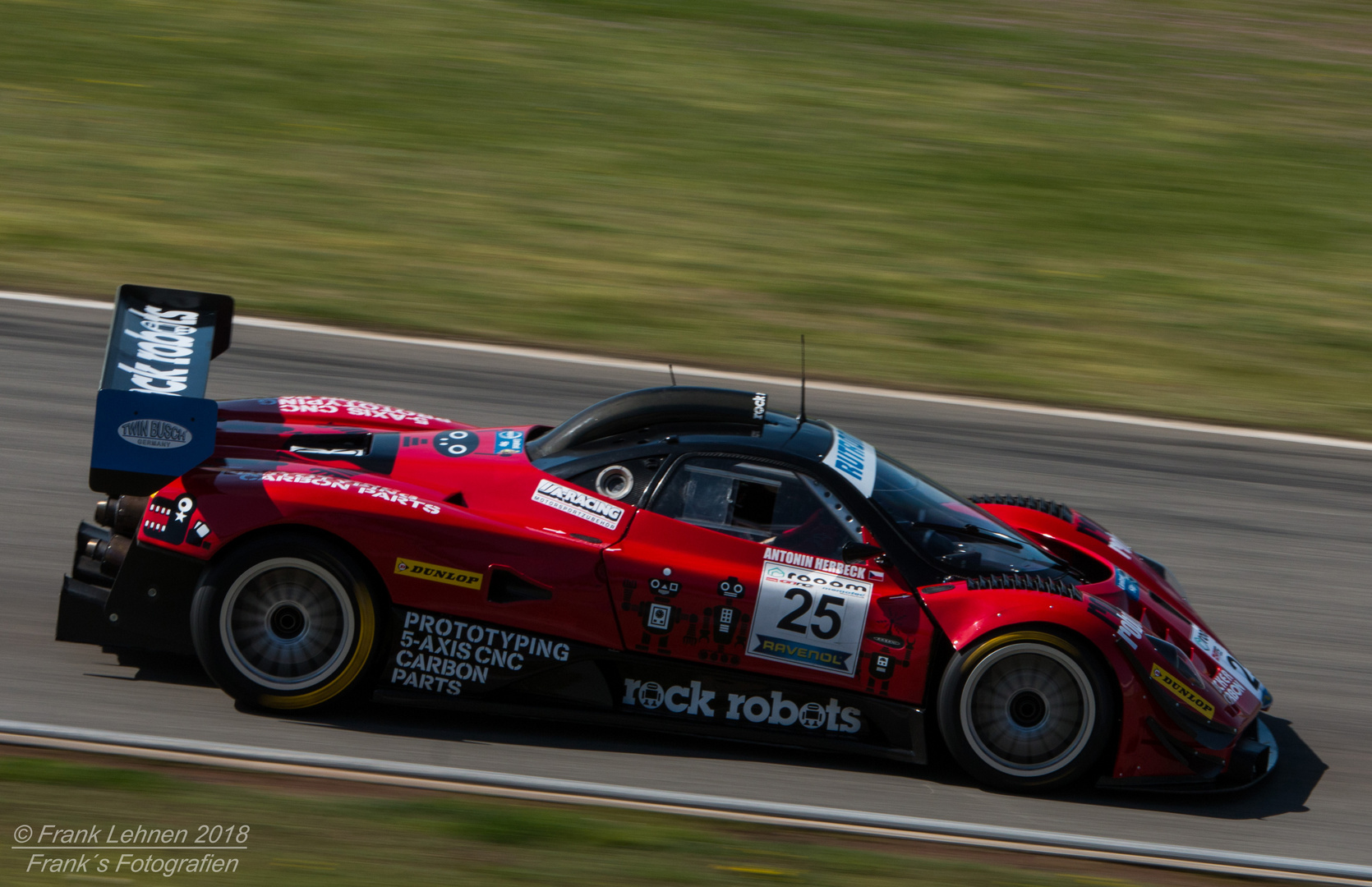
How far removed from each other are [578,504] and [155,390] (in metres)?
1.92

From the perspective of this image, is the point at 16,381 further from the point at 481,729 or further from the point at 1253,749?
the point at 1253,749

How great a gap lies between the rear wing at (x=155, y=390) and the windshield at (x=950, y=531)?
2.97 m

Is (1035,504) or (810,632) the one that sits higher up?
(1035,504)

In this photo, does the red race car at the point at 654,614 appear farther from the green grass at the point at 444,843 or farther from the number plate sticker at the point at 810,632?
the green grass at the point at 444,843

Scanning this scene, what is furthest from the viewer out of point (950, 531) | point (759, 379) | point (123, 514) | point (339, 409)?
point (759, 379)

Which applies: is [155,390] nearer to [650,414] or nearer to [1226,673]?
[650,414]

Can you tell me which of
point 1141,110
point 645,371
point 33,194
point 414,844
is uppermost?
point 1141,110

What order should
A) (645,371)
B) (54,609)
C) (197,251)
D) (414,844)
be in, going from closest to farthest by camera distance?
(414,844), (54,609), (645,371), (197,251)

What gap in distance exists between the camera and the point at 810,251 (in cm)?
1320

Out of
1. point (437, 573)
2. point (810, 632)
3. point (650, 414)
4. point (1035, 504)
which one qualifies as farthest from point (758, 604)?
point (1035, 504)

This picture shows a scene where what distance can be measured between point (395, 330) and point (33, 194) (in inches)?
180

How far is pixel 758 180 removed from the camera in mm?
14875

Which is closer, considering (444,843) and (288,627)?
(444,843)

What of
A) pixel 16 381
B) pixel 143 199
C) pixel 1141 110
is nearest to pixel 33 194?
pixel 143 199
